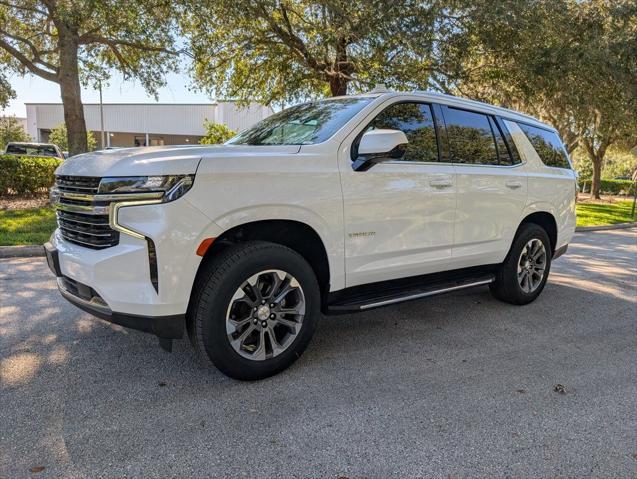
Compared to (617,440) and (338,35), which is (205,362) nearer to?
(617,440)

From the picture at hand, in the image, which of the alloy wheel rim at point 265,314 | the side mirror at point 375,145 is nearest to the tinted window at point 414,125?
the side mirror at point 375,145

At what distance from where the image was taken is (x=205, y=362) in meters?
3.00

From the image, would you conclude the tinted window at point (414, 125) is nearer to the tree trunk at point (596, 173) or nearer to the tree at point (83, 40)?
the tree at point (83, 40)

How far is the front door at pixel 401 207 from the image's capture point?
11.3ft

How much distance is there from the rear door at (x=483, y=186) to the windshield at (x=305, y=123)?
1.01m

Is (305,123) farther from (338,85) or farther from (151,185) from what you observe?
(338,85)

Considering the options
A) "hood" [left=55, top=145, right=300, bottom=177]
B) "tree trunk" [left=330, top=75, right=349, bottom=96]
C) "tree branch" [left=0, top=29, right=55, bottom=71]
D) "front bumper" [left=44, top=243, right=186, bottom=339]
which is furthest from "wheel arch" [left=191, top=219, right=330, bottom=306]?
"tree branch" [left=0, top=29, right=55, bottom=71]

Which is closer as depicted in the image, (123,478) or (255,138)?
(123,478)

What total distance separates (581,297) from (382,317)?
2770mm

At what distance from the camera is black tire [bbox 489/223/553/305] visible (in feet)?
16.1

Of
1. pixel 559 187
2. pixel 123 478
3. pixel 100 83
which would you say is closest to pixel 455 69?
pixel 559 187

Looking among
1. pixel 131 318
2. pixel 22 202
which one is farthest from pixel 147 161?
pixel 22 202

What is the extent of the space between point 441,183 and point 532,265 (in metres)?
1.94

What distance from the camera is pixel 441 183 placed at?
3.98 meters
